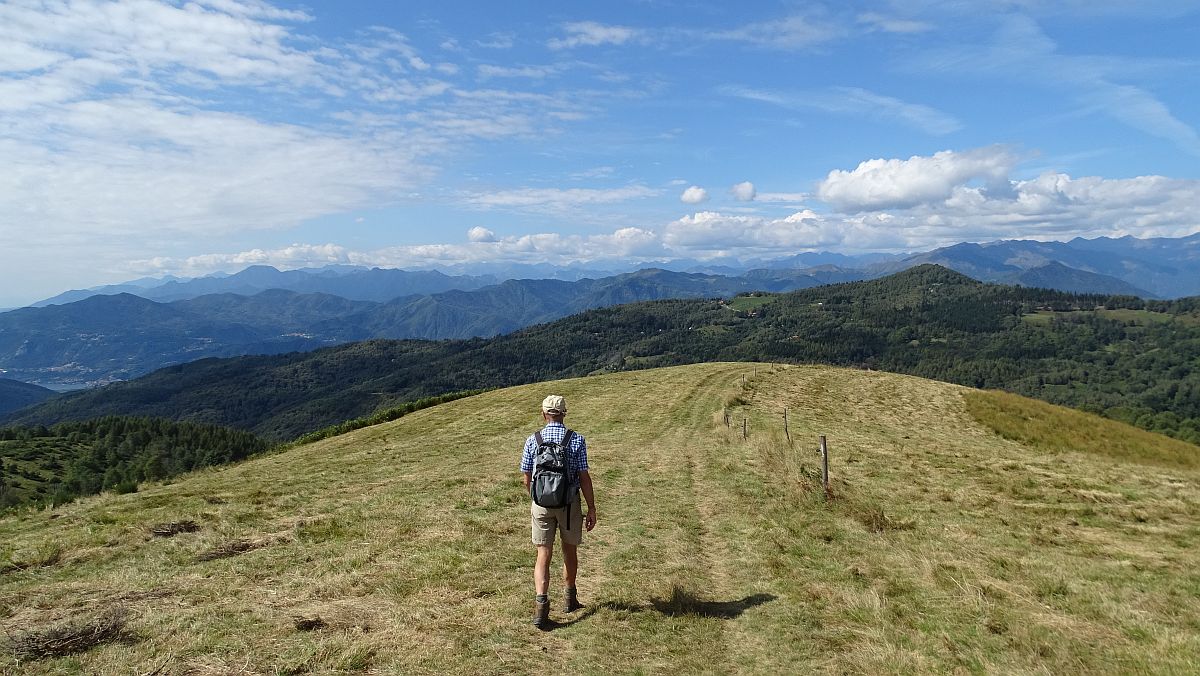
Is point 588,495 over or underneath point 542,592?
over

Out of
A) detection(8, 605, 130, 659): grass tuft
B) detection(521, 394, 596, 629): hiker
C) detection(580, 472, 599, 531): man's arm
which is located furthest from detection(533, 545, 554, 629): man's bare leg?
detection(8, 605, 130, 659): grass tuft

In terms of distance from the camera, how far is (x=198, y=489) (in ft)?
65.3

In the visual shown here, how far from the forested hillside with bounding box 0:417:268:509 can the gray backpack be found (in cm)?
7829

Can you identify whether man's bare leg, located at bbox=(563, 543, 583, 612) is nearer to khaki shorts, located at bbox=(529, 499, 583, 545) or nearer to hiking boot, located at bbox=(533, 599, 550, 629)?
khaki shorts, located at bbox=(529, 499, 583, 545)

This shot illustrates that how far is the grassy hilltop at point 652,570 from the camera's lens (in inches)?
313

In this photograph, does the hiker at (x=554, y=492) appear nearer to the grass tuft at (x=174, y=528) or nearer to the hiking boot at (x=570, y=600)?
the hiking boot at (x=570, y=600)

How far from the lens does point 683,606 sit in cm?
978

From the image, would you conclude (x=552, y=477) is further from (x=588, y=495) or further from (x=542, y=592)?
(x=542, y=592)

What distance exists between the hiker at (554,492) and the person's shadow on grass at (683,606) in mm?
549

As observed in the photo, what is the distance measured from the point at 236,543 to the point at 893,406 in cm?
4236

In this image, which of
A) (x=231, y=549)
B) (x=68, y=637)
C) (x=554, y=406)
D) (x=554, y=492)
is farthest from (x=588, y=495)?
(x=231, y=549)

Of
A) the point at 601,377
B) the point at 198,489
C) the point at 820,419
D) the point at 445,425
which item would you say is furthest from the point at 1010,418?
the point at 198,489

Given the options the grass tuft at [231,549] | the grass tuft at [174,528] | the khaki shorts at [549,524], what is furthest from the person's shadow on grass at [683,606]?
the grass tuft at [174,528]

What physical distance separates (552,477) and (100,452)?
128 metres
